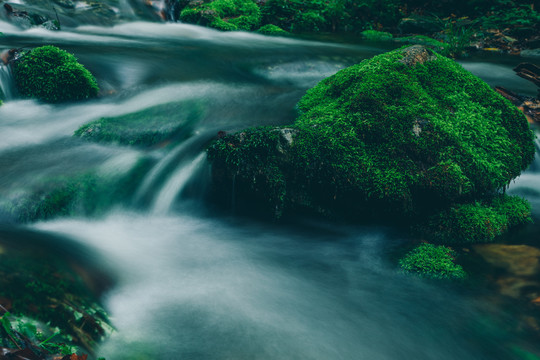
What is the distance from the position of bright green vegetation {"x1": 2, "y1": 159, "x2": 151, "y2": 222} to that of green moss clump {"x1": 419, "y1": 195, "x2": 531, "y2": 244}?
3235mm

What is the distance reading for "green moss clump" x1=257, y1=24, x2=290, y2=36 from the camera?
11.9 meters

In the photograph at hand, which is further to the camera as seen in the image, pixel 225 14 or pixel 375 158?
pixel 225 14

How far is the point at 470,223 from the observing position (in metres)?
4.10

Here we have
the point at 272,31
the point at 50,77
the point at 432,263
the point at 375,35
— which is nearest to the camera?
the point at 432,263

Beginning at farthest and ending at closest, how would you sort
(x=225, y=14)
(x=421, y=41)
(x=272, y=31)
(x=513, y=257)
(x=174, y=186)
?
1. (x=225, y=14)
2. (x=421, y=41)
3. (x=272, y=31)
4. (x=174, y=186)
5. (x=513, y=257)

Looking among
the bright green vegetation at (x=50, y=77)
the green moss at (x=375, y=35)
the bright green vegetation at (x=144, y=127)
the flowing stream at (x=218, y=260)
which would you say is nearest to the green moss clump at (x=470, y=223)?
the flowing stream at (x=218, y=260)

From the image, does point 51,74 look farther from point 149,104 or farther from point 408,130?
Result: point 408,130

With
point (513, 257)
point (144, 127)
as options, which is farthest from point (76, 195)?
point (513, 257)

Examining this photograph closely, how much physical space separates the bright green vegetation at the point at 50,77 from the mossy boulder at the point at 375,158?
269cm

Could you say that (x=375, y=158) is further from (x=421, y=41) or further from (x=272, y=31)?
(x=421, y=41)

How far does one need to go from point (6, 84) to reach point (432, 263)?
5823 mm

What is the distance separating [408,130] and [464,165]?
0.69 meters

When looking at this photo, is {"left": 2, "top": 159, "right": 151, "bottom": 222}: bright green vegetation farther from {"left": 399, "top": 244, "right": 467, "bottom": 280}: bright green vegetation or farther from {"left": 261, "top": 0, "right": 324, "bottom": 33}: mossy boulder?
{"left": 261, "top": 0, "right": 324, "bottom": 33}: mossy boulder

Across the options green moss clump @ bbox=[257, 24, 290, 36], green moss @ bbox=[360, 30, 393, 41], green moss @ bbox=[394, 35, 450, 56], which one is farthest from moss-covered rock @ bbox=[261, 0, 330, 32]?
green moss @ bbox=[394, 35, 450, 56]
